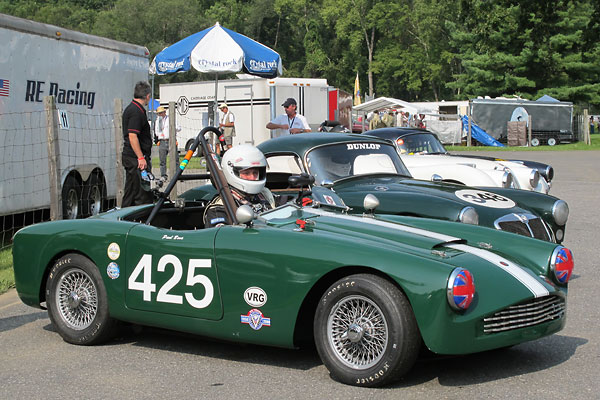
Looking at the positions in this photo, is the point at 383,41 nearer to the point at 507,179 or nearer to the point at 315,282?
the point at 507,179

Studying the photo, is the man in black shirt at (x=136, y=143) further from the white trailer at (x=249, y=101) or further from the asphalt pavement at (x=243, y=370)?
the white trailer at (x=249, y=101)

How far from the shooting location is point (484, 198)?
8.04 meters

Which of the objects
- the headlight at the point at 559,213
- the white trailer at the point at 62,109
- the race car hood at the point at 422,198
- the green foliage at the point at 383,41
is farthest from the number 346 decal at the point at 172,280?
the green foliage at the point at 383,41

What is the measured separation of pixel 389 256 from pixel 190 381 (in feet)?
4.65

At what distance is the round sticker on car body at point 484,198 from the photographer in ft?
25.8

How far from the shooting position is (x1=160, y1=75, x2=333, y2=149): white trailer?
3183cm

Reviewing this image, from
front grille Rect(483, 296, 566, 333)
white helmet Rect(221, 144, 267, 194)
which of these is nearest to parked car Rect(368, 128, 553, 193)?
white helmet Rect(221, 144, 267, 194)

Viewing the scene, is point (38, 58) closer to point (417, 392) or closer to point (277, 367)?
point (277, 367)

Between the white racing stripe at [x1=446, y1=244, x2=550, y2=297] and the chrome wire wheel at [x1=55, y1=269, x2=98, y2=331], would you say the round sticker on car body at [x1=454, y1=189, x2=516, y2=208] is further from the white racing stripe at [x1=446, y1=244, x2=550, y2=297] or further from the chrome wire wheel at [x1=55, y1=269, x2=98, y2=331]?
the chrome wire wheel at [x1=55, y1=269, x2=98, y2=331]

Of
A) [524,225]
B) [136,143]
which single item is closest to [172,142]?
[136,143]

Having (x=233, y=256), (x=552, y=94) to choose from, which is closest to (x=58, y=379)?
(x=233, y=256)

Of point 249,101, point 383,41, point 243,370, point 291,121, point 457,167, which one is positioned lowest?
point 243,370

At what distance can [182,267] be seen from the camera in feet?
17.3

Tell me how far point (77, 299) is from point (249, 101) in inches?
1046
